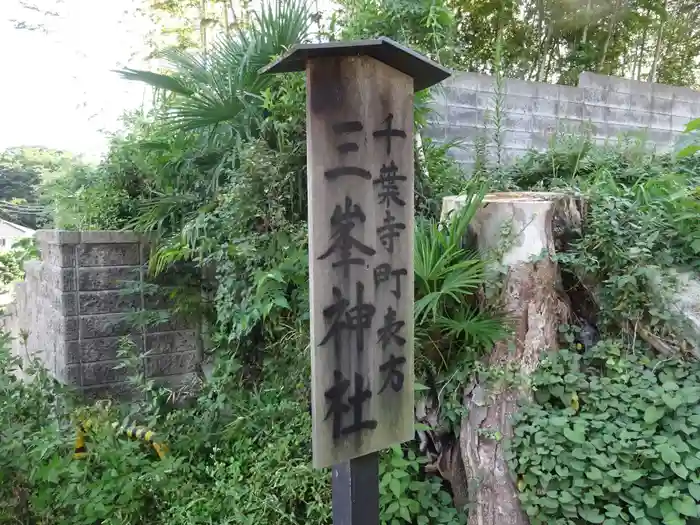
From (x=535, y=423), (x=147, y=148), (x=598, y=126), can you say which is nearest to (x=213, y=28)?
(x=147, y=148)

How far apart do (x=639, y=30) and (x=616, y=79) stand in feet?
9.86

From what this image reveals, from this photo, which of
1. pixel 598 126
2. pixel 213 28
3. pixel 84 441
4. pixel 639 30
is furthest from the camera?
pixel 639 30

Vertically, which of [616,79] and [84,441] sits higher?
[616,79]

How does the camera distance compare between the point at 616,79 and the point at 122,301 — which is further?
the point at 616,79

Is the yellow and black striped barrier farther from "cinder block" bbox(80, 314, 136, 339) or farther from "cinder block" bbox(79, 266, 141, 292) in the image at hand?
"cinder block" bbox(79, 266, 141, 292)

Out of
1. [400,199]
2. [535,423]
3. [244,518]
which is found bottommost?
[244,518]

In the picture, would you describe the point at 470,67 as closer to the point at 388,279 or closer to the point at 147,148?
the point at 147,148

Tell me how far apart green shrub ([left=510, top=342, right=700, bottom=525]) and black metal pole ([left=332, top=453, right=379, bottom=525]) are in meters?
0.80

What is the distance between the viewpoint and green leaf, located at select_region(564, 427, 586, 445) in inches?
94.2

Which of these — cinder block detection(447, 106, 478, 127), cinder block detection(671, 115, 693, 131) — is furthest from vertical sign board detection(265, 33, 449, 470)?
cinder block detection(671, 115, 693, 131)

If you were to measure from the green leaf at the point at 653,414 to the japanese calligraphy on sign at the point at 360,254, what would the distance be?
1122mm

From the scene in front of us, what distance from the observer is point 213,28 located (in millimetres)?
6746

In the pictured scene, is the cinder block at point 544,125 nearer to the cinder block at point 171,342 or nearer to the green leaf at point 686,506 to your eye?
the cinder block at point 171,342

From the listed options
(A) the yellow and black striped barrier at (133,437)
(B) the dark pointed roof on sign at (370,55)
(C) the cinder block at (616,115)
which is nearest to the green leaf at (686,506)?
(B) the dark pointed roof on sign at (370,55)
